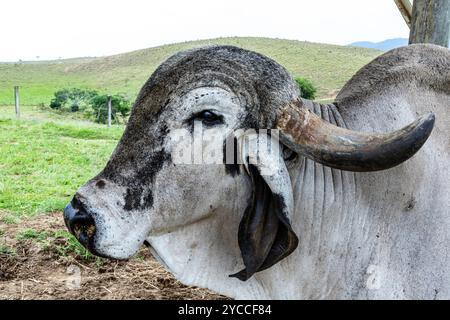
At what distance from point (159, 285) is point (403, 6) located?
392 cm

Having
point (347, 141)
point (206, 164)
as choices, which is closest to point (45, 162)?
point (206, 164)

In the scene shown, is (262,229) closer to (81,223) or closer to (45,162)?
(81,223)

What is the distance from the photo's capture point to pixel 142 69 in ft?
184

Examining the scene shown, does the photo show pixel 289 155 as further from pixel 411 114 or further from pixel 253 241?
pixel 411 114

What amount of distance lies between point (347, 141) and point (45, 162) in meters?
8.45

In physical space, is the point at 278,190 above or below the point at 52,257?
above

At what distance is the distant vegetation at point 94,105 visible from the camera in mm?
25734

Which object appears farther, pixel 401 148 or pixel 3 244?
pixel 3 244

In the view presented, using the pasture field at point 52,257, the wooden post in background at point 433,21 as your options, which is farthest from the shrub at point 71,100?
the wooden post in background at point 433,21

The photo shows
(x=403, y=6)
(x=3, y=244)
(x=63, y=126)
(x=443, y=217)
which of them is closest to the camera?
(x=443, y=217)

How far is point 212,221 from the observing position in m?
2.67

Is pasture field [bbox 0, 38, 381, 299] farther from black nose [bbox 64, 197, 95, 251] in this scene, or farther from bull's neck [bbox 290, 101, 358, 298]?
black nose [bbox 64, 197, 95, 251]

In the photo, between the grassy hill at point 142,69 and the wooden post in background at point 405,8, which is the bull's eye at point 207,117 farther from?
the grassy hill at point 142,69
